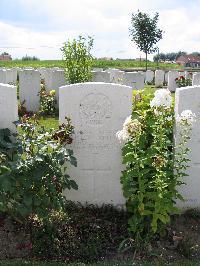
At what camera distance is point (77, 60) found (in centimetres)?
1230

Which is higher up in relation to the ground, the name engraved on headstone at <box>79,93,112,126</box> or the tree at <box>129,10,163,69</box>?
the tree at <box>129,10,163,69</box>

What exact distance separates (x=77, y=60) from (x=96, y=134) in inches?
301

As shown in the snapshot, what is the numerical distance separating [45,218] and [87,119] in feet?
4.09

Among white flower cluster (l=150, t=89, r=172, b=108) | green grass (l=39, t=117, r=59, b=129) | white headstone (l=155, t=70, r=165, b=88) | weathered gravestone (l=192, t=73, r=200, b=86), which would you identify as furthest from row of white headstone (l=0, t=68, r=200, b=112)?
white headstone (l=155, t=70, r=165, b=88)

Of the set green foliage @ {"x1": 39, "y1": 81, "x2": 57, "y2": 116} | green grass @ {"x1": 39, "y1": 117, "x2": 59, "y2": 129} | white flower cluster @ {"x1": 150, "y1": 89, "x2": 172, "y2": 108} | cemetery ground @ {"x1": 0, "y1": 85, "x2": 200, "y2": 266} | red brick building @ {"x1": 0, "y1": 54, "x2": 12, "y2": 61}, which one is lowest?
cemetery ground @ {"x1": 0, "y1": 85, "x2": 200, "y2": 266}

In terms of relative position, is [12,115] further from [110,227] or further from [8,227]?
[110,227]

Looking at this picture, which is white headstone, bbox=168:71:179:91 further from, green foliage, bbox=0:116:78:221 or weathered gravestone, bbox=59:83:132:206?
green foliage, bbox=0:116:78:221

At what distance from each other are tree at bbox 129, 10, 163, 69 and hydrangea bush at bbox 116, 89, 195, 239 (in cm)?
3198

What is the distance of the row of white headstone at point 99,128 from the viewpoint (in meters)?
4.84

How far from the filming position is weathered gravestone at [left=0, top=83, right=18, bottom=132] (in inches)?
188

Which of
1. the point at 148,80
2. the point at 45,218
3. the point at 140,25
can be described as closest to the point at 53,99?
the point at 45,218

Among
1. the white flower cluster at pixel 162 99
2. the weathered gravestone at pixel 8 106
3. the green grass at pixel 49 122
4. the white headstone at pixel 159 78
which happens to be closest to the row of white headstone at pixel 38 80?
the green grass at pixel 49 122

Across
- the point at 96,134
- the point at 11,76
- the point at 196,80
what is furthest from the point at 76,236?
the point at 196,80

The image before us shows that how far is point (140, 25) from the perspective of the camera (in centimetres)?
3556
